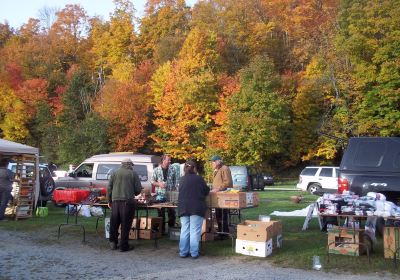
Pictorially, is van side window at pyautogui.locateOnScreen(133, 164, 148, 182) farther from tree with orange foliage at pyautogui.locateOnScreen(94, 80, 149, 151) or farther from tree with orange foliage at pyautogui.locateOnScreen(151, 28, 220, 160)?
tree with orange foliage at pyautogui.locateOnScreen(94, 80, 149, 151)

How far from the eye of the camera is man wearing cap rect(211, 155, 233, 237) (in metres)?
10.2

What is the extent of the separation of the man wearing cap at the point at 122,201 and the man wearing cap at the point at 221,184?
185cm

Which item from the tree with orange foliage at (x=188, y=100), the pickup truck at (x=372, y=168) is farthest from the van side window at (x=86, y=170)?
the tree with orange foliage at (x=188, y=100)

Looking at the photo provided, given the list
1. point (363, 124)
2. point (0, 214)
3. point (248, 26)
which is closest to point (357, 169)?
point (0, 214)

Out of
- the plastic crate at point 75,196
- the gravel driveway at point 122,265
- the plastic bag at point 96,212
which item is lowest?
the gravel driveway at point 122,265

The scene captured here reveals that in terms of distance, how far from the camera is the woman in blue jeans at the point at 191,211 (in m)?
8.46

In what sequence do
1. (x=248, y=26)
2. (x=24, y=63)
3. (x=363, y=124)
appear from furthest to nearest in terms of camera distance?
(x=24, y=63)
(x=248, y=26)
(x=363, y=124)

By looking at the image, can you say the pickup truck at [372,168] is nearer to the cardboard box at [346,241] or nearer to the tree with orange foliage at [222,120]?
the cardboard box at [346,241]

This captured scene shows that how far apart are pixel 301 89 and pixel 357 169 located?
34.1m

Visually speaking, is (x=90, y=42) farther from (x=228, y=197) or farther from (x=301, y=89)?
(x=228, y=197)

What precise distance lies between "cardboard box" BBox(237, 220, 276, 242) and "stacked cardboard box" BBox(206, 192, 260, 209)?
1.38 feet

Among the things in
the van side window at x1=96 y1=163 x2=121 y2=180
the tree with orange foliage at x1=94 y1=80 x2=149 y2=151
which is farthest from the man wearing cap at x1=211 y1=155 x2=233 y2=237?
the tree with orange foliage at x1=94 y1=80 x2=149 y2=151

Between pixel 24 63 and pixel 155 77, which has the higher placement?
pixel 24 63

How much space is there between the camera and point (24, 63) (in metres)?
54.4
